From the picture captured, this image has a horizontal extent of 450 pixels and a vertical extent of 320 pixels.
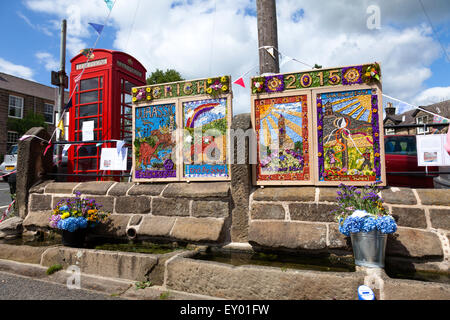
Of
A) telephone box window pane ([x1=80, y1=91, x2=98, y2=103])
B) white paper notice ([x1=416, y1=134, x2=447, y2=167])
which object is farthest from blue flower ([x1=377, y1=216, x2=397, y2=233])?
telephone box window pane ([x1=80, y1=91, x2=98, y2=103])

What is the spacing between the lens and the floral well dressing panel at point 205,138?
4449mm

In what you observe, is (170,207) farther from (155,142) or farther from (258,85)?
(258,85)

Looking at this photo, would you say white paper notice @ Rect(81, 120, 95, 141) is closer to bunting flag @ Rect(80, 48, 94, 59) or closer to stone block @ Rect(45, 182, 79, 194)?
stone block @ Rect(45, 182, 79, 194)

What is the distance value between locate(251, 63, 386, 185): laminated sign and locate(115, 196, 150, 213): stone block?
1.83m

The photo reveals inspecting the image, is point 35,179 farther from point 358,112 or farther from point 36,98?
point 36,98

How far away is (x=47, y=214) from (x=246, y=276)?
4.26 metres

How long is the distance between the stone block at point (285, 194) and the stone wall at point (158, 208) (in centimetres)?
48

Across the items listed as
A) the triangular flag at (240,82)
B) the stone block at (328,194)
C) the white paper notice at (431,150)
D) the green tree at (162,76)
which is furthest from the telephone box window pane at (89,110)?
the green tree at (162,76)

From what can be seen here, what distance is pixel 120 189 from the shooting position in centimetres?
478

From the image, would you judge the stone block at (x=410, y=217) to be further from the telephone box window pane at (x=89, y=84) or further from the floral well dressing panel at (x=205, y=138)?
the telephone box window pane at (x=89, y=84)

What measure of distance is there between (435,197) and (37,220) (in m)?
6.25

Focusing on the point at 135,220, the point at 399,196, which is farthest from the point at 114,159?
the point at 399,196

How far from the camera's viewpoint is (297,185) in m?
4.02

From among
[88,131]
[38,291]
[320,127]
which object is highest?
[88,131]
